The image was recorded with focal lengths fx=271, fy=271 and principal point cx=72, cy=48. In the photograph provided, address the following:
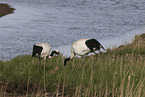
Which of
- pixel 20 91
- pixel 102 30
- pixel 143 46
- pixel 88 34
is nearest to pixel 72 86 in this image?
pixel 20 91

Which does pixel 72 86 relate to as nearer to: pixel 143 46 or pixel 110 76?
pixel 110 76

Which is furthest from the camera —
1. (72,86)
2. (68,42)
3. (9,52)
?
(68,42)

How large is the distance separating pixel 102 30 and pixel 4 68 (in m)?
16.7

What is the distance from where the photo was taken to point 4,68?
834cm

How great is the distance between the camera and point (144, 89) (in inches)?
267

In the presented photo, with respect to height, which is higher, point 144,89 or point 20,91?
point 144,89

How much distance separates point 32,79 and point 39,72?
31 centimetres

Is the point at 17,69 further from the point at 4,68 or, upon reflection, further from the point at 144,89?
the point at 144,89

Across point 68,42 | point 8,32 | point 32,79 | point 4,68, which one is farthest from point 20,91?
point 8,32

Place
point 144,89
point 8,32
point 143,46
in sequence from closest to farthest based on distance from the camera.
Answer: point 144,89
point 143,46
point 8,32

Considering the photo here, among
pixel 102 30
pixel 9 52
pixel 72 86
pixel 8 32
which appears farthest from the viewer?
pixel 102 30

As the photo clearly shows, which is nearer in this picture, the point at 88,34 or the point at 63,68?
the point at 63,68

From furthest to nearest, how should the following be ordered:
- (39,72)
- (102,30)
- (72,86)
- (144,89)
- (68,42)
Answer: (102,30)
(68,42)
(39,72)
(72,86)
(144,89)

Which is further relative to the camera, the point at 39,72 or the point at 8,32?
the point at 8,32
